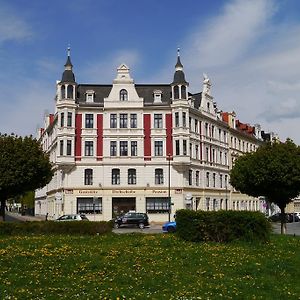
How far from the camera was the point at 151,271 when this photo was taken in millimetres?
13742

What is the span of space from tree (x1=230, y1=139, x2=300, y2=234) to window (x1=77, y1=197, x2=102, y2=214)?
23259 millimetres

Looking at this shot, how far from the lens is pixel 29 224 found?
27.1 meters

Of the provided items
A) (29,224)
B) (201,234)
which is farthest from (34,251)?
(29,224)

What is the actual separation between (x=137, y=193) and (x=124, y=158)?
4627mm

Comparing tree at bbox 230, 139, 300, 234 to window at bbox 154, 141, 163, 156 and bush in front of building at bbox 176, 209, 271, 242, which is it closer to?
bush in front of building at bbox 176, 209, 271, 242

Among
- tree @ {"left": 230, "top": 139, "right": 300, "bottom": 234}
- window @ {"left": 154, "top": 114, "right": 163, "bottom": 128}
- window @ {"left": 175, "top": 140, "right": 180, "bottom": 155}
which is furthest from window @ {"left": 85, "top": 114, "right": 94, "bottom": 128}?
tree @ {"left": 230, "top": 139, "right": 300, "bottom": 234}

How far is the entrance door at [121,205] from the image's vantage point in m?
58.1

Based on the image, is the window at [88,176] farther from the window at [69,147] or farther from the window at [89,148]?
the window at [69,147]

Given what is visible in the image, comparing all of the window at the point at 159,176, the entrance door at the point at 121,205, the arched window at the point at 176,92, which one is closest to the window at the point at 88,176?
the entrance door at the point at 121,205

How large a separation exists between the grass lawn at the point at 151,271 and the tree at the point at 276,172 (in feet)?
52.6

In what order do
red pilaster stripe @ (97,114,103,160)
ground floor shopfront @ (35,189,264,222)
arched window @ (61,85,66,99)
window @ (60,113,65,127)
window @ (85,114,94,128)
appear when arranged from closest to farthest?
ground floor shopfront @ (35,189,264,222), window @ (60,113,65,127), red pilaster stripe @ (97,114,103,160), arched window @ (61,85,66,99), window @ (85,114,94,128)

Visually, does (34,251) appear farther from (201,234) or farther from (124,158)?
(124,158)

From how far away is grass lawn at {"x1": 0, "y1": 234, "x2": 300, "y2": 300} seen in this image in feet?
36.1

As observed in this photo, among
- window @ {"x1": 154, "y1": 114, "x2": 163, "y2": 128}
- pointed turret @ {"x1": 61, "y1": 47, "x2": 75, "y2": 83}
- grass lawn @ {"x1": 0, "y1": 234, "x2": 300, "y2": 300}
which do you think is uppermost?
pointed turret @ {"x1": 61, "y1": 47, "x2": 75, "y2": 83}
